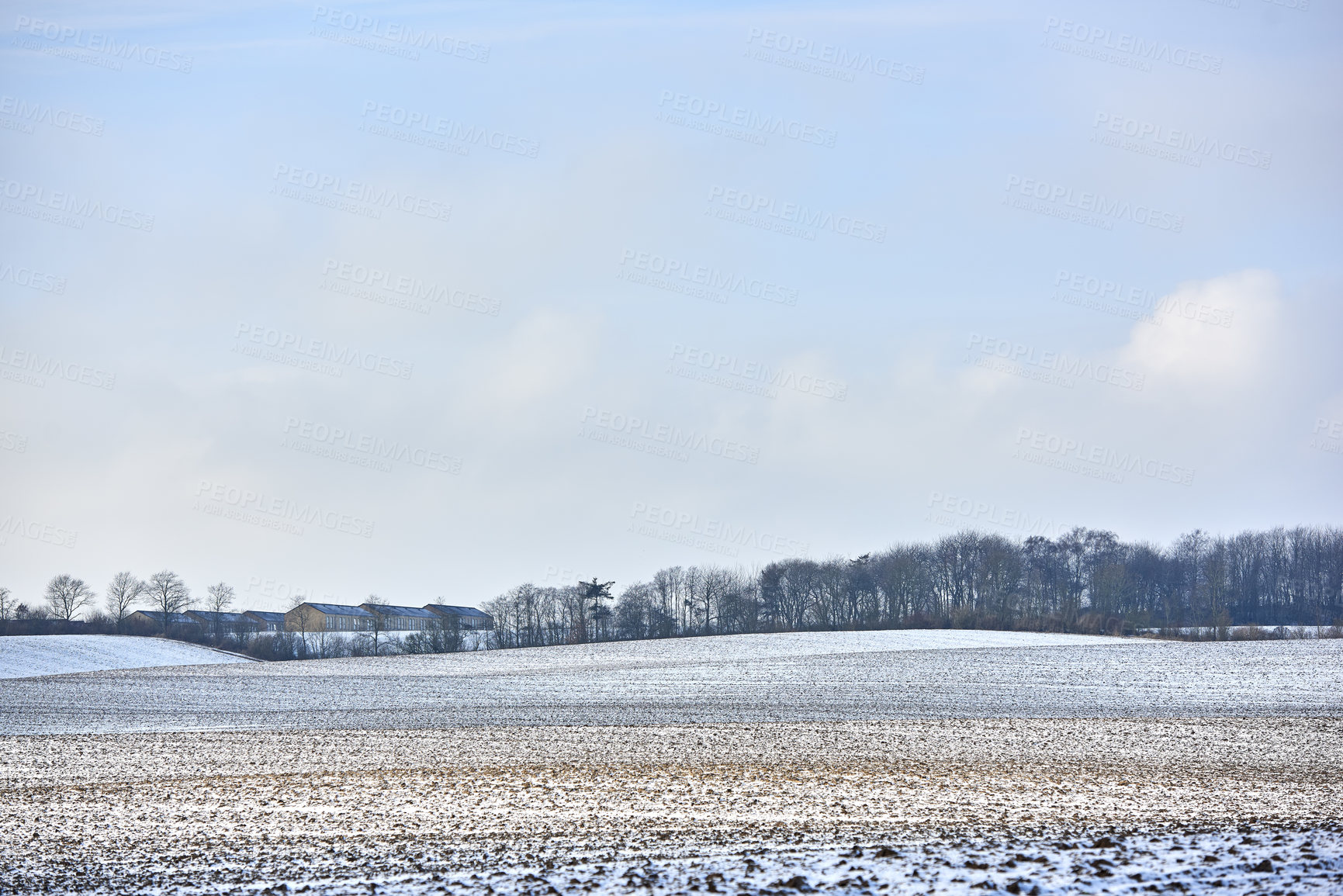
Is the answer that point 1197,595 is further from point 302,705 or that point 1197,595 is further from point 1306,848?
point 1306,848

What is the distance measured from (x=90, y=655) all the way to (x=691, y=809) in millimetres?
66143

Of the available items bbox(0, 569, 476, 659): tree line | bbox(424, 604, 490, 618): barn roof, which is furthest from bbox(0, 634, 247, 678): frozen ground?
bbox(424, 604, 490, 618): barn roof

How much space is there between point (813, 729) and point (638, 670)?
22.1 m

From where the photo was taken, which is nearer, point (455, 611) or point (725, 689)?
point (725, 689)

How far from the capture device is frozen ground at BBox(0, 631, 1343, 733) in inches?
1382

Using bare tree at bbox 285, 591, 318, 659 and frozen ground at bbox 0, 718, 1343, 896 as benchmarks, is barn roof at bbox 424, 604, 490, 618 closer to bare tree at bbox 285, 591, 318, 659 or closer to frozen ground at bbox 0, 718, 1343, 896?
bare tree at bbox 285, 591, 318, 659

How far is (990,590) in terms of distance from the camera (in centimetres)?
9362

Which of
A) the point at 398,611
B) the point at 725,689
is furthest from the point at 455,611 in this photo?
the point at 725,689

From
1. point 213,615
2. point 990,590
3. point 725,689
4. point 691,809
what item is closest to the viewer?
point 691,809

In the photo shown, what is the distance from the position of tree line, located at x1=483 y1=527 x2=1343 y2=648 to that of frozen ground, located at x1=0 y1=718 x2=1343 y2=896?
59980 millimetres

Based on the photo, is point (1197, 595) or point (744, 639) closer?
point (744, 639)

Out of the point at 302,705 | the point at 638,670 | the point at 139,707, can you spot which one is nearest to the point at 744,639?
the point at 638,670

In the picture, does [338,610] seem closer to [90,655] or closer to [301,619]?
[301,619]

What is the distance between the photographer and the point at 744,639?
221ft
